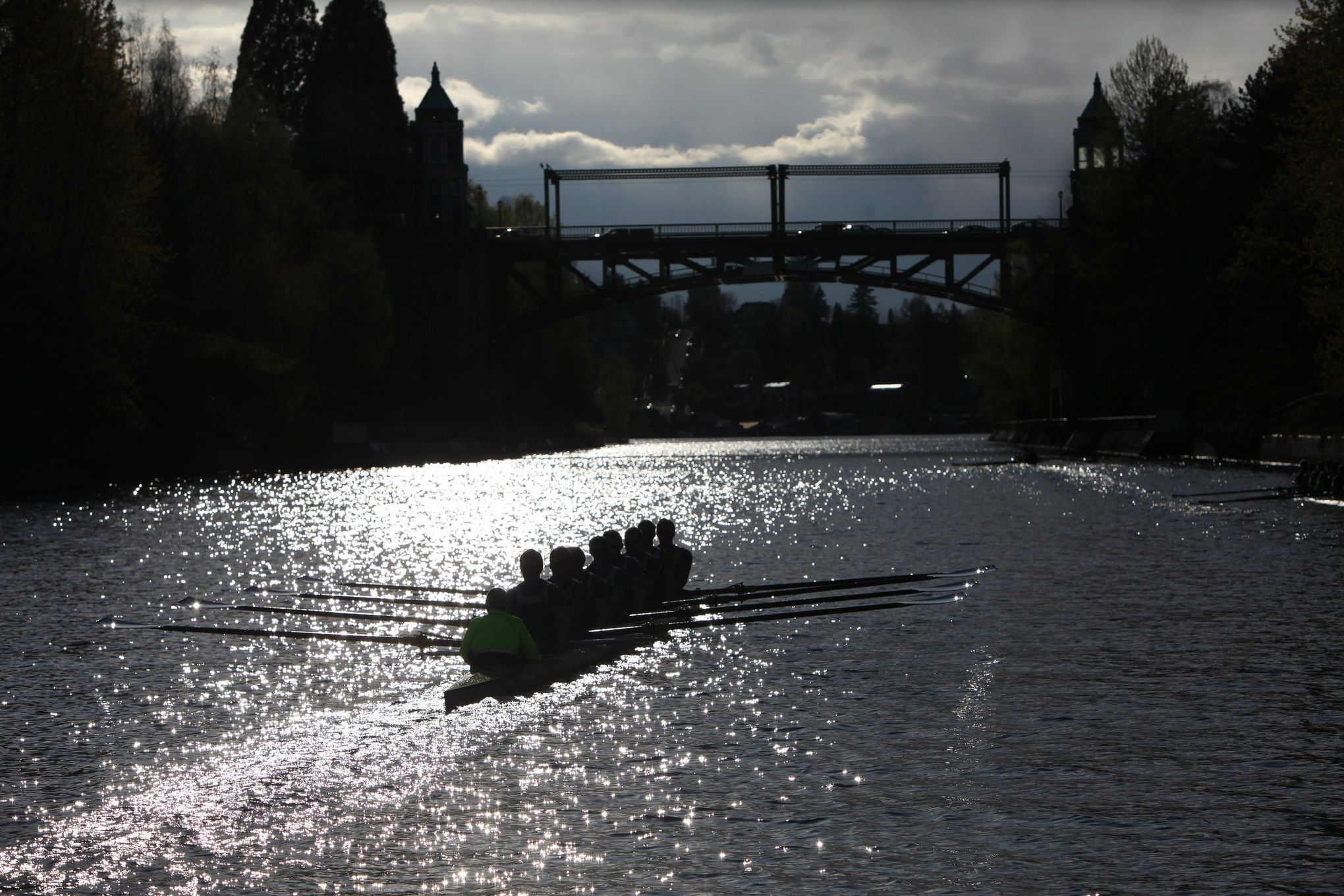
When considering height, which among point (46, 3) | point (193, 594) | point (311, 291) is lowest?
point (193, 594)

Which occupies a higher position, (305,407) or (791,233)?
(791,233)

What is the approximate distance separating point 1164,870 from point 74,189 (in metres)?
49.0

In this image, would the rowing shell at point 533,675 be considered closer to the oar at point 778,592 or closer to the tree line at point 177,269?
the oar at point 778,592

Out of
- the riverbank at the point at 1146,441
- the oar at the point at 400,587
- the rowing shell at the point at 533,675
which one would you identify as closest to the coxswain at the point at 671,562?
the oar at the point at 400,587

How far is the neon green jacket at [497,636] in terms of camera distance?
16.7 metres

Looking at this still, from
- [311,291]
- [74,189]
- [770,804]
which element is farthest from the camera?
[311,291]

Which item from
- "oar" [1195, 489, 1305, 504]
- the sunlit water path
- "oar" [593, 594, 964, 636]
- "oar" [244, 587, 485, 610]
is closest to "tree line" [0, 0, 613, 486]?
the sunlit water path

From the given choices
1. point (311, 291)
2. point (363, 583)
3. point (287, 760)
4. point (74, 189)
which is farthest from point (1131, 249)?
point (287, 760)

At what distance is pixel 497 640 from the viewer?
54.6 ft

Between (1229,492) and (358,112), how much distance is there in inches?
3174

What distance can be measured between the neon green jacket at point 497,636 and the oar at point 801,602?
14.2 feet

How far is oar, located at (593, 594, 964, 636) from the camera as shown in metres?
19.8

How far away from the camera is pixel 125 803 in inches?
471

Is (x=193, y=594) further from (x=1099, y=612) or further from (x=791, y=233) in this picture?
(x=791, y=233)
